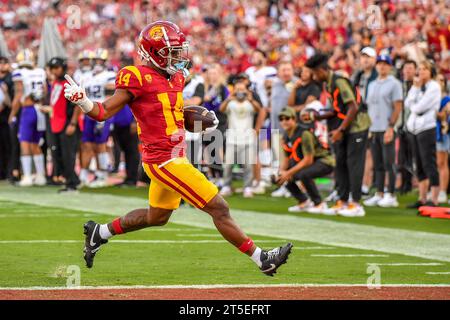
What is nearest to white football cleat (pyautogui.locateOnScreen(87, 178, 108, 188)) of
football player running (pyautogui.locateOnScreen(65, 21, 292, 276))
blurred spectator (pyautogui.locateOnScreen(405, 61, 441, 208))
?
blurred spectator (pyautogui.locateOnScreen(405, 61, 441, 208))

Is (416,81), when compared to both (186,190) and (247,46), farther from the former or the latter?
(247,46)

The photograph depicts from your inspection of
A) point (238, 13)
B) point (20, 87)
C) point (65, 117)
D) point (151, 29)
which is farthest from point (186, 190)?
point (238, 13)

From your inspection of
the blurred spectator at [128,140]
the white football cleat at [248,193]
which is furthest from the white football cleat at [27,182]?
the white football cleat at [248,193]

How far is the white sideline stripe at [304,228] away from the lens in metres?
11.4

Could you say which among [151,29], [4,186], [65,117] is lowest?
[4,186]

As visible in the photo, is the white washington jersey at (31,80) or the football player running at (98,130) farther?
the white washington jersey at (31,80)

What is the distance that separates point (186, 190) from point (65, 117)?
9.22 m

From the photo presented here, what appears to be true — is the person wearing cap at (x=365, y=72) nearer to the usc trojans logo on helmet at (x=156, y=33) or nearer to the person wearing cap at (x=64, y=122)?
the person wearing cap at (x=64, y=122)

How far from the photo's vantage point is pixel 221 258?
10367 mm

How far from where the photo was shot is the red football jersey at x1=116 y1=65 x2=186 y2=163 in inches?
343

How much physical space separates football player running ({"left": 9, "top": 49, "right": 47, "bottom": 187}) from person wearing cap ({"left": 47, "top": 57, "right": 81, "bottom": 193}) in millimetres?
1401

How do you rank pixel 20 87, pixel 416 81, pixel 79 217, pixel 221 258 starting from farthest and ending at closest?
pixel 20 87
pixel 416 81
pixel 79 217
pixel 221 258

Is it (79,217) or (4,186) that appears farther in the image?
(4,186)

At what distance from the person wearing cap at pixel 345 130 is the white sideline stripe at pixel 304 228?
76cm
